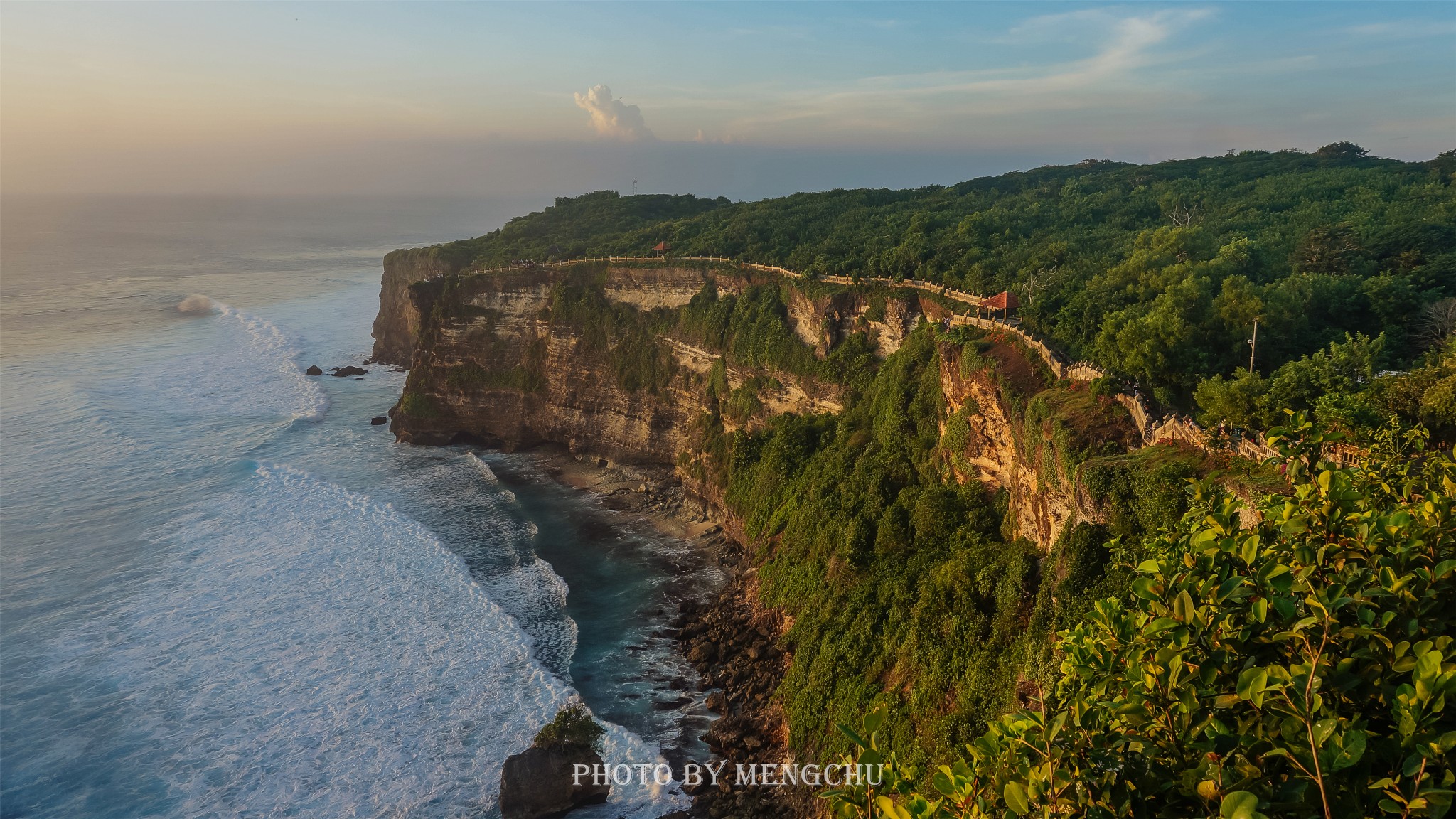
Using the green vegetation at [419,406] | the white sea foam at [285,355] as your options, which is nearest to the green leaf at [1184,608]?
the green vegetation at [419,406]

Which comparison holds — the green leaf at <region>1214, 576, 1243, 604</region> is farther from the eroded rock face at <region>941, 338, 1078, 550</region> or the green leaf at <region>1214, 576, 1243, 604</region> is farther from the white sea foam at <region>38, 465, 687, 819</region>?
the white sea foam at <region>38, 465, 687, 819</region>

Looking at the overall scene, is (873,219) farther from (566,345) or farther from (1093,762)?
(1093,762)

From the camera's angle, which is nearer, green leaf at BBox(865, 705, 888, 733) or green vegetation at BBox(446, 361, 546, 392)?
green leaf at BBox(865, 705, 888, 733)

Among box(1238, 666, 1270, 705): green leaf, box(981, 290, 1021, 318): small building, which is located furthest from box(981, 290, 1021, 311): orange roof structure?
box(1238, 666, 1270, 705): green leaf

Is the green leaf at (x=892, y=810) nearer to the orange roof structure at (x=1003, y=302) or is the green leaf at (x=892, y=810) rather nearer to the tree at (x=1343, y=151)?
the orange roof structure at (x=1003, y=302)

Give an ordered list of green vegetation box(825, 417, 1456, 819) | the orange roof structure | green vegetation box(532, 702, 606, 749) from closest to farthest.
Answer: green vegetation box(825, 417, 1456, 819) → green vegetation box(532, 702, 606, 749) → the orange roof structure
